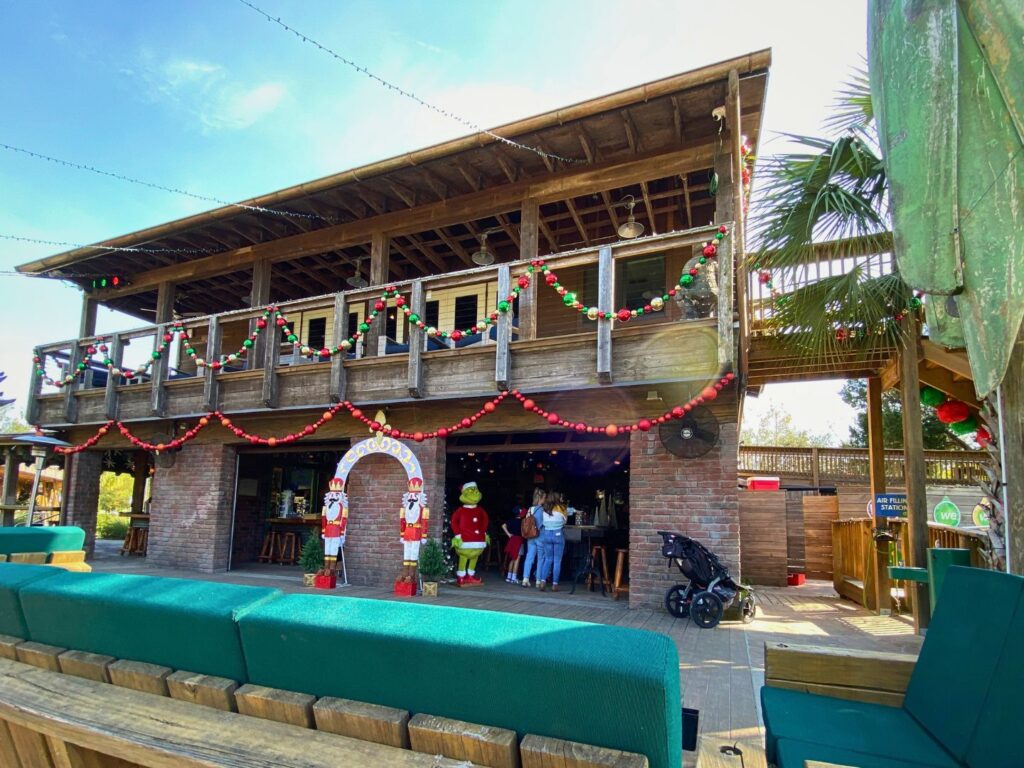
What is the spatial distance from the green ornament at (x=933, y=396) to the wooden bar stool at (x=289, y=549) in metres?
11.7

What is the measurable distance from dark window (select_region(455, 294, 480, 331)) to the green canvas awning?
8.98 m

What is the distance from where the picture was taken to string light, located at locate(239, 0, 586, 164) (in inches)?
233

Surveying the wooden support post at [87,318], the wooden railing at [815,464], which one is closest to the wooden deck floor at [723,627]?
the wooden support post at [87,318]

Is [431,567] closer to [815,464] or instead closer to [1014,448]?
[1014,448]

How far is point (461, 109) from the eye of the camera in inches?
291

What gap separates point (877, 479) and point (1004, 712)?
8160 mm

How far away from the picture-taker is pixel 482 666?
1237 mm

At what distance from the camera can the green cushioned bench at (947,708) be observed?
1782 millimetres

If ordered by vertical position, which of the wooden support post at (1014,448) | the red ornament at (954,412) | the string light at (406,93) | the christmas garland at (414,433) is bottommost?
the wooden support post at (1014,448)

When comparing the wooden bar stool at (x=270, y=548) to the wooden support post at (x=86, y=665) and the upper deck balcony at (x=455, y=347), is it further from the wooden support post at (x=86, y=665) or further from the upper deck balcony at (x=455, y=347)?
the wooden support post at (x=86, y=665)

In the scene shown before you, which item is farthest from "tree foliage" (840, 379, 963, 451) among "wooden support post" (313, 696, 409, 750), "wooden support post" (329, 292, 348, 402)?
"wooden support post" (313, 696, 409, 750)

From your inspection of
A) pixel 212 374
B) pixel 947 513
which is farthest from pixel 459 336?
pixel 947 513

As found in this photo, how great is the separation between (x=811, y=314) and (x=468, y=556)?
19.5ft

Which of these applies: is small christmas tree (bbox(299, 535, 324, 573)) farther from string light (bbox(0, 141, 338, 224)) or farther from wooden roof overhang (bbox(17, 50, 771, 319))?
string light (bbox(0, 141, 338, 224))
